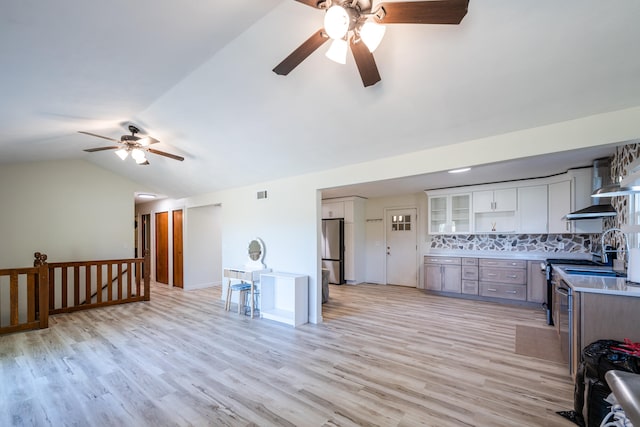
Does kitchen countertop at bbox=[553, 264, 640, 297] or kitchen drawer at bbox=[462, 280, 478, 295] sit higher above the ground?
kitchen countertop at bbox=[553, 264, 640, 297]

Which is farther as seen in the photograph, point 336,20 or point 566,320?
point 566,320

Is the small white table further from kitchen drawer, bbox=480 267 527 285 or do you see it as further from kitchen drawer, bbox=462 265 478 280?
kitchen drawer, bbox=480 267 527 285

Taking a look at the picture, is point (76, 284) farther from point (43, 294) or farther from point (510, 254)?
point (510, 254)

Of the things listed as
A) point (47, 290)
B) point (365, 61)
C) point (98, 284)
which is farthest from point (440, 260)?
point (47, 290)

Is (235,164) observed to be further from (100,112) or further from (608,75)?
(608,75)

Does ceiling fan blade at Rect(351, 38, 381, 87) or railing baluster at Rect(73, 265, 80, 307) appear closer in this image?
ceiling fan blade at Rect(351, 38, 381, 87)

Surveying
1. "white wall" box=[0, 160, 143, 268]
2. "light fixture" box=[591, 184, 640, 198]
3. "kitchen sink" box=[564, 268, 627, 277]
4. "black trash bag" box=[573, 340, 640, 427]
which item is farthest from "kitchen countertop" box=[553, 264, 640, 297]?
"white wall" box=[0, 160, 143, 268]

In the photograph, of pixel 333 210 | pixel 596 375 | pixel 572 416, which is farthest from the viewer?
pixel 333 210

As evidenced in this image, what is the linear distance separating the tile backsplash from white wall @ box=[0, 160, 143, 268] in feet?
23.6

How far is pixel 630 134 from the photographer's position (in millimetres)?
2248

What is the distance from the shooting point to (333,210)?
7.80 meters

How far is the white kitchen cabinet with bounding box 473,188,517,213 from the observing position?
550cm

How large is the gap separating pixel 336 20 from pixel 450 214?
556cm

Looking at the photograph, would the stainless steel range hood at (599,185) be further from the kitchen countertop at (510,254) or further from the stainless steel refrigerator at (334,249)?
the stainless steel refrigerator at (334,249)
